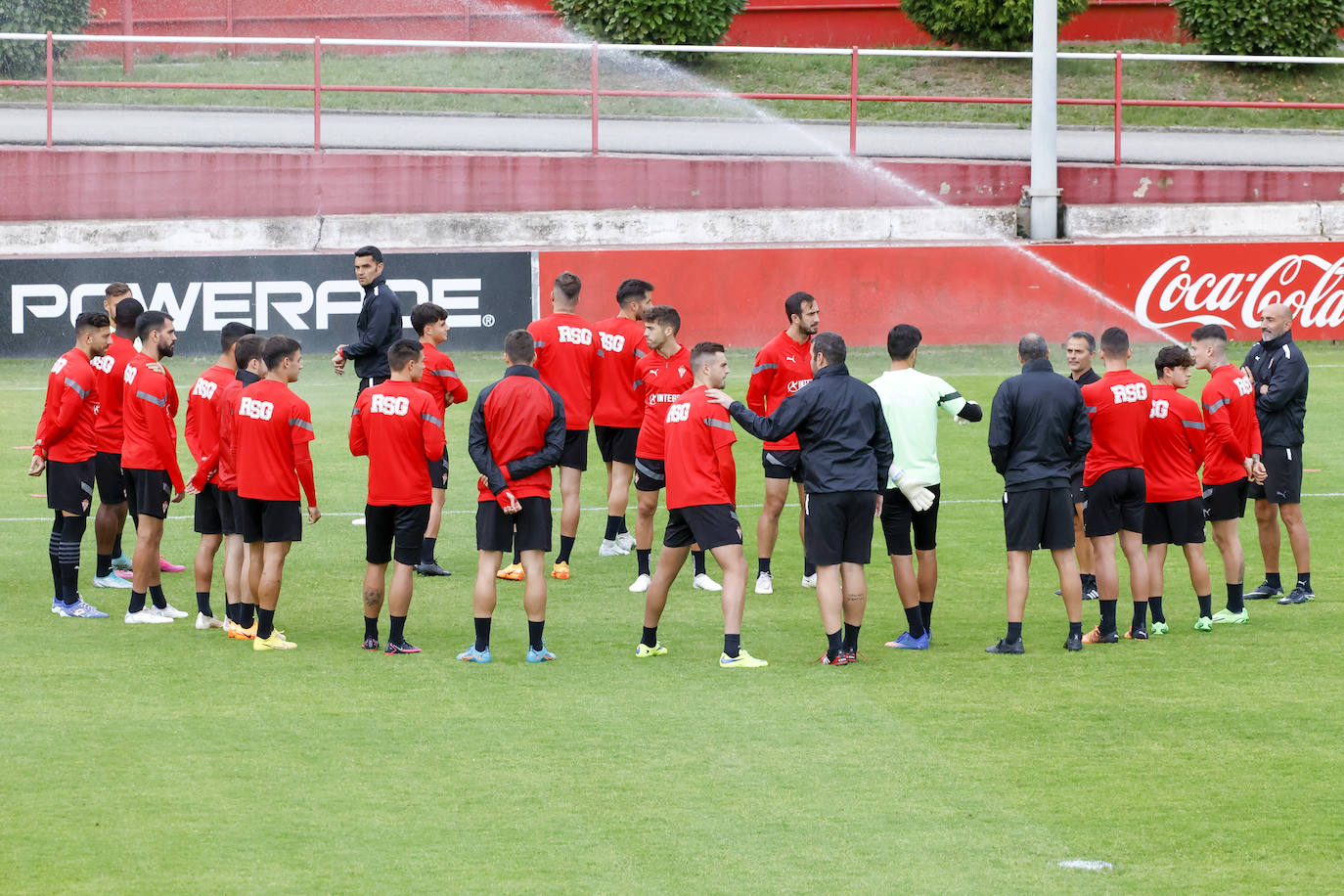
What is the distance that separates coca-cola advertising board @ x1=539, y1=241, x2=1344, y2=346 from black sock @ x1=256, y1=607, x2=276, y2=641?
1324 centimetres

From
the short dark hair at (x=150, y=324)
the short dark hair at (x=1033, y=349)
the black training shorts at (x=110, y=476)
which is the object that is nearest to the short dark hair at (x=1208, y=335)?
the short dark hair at (x=1033, y=349)

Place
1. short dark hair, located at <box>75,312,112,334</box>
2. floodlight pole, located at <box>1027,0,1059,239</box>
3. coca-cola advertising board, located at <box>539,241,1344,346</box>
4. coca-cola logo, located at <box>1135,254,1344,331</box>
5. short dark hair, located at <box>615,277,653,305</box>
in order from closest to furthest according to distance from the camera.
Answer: short dark hair, located at <box>75,312,112,334</box>
short dark hair, located at <box>615,277,653,305</box>
coca-cola advertising board, located at <box>539,241,1344,346</box>
coca-cola logo, located at <box>1135,254,1344,331</box>
floodlight pole, located at <box>1027,0,1059,239</box>

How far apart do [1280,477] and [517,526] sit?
569 cm

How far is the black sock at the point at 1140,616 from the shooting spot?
10484 mm

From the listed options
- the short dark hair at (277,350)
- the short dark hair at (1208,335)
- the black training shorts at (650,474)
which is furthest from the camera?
the black training shorts at (650,474)

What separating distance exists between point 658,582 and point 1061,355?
14.8 metres

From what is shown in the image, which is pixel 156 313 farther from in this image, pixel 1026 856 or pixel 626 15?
pixel 626 15

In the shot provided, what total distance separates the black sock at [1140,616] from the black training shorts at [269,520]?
544cm

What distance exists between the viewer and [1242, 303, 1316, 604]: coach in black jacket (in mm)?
11602

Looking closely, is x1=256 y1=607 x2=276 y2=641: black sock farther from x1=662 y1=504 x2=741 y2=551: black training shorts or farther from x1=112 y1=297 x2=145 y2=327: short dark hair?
x1=662 y1=504 x2=741 y2=551: black training shorts

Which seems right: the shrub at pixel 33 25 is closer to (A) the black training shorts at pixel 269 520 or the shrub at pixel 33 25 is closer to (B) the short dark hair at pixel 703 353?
(A) the black training shorts at pixel 269 520

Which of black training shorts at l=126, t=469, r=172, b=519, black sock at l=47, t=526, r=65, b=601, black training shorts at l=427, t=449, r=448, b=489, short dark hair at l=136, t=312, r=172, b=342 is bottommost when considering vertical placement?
black sock at l=47, t=526, r=65, b=601

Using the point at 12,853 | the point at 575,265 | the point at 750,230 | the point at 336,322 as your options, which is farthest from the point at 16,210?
the point at 12,853

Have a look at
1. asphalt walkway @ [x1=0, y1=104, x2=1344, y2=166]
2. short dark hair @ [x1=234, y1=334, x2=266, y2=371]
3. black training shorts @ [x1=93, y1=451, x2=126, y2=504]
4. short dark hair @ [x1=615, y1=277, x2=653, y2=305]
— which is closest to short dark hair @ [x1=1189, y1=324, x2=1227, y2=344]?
short dark hair @ [x1=615, y1=277, x2=653, y2=305]
